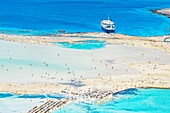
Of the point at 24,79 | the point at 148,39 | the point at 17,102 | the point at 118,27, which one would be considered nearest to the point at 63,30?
the point at 118,27

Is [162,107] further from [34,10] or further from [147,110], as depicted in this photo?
[34,10]

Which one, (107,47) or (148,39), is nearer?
(107,47)

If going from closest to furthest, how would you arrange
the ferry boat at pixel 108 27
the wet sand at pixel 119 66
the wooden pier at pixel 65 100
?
the wooden pier at pixel 65 100
the wet sand at pixel 119 66
the ferry boat at pixel 108 27

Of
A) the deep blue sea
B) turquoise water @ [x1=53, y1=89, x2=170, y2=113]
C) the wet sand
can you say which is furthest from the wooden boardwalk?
the deep blue sea

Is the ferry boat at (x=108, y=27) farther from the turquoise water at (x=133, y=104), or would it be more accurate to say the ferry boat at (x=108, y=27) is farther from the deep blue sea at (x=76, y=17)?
the turquoise water at (x=133, y=104)

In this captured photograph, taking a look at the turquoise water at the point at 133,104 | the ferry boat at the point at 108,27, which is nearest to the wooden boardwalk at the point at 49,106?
the turquoise water at the point at 133,104

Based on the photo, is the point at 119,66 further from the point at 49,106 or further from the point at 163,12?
the point at 163,12

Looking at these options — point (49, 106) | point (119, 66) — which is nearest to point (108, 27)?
point (119, 66)

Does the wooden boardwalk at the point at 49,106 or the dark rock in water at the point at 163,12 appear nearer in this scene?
the wooden boardwalk at the point at 49,106
